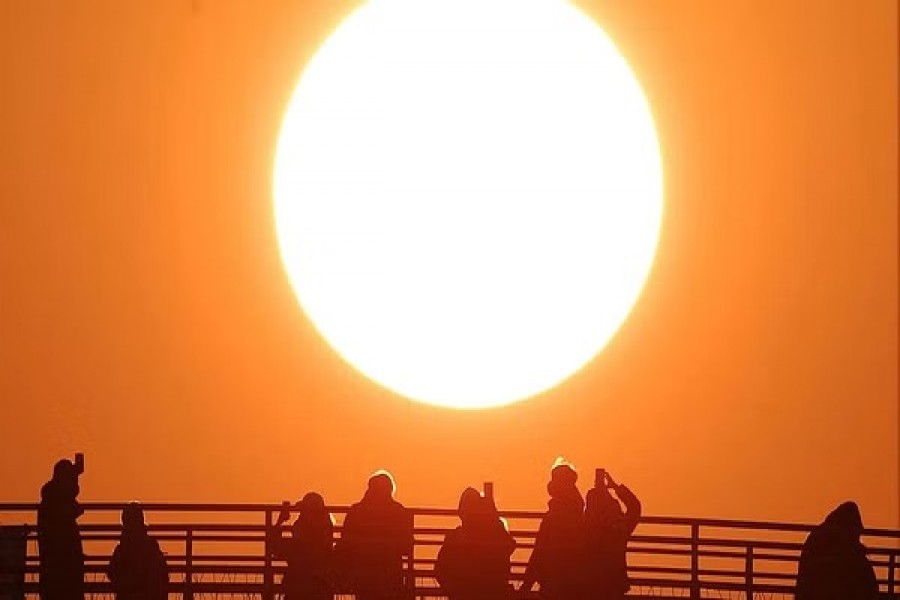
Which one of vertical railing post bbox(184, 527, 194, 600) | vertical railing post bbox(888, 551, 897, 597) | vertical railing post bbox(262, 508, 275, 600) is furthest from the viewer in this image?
vertical railing post bbox(888, 551, 897, 597)

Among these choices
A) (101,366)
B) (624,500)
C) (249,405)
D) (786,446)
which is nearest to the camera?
(624,500)

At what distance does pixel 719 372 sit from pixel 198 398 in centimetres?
3128

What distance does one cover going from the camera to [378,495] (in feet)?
89.6

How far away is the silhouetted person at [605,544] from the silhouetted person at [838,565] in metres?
1.76

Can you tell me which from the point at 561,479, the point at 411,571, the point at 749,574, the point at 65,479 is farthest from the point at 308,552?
the point at 749,574

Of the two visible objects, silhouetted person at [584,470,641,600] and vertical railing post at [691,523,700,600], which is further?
vertical railing post at [691,523,700,600]

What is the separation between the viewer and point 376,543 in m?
27.2

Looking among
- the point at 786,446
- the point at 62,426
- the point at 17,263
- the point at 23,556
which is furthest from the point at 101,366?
the point at 23,556

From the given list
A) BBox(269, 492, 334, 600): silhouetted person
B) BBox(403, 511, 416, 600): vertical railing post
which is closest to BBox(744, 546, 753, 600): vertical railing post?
BBox(403, 511, 416, 600): vertical railing post

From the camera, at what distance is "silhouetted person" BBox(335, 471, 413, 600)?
89.2ft

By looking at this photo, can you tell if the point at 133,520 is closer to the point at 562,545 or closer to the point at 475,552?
the point at 475,552

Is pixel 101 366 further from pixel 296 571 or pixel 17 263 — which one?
pixel 296 571

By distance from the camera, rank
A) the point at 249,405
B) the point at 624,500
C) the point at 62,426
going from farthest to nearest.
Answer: the point at 249,405, the point at 62,426, the point at 624,500

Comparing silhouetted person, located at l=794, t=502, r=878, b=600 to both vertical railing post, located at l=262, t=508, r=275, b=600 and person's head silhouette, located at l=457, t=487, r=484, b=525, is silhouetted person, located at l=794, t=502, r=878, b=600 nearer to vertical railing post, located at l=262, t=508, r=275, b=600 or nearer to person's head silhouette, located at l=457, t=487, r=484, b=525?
person's head silhouette, located at l=457, t=487, r=484, b=525
